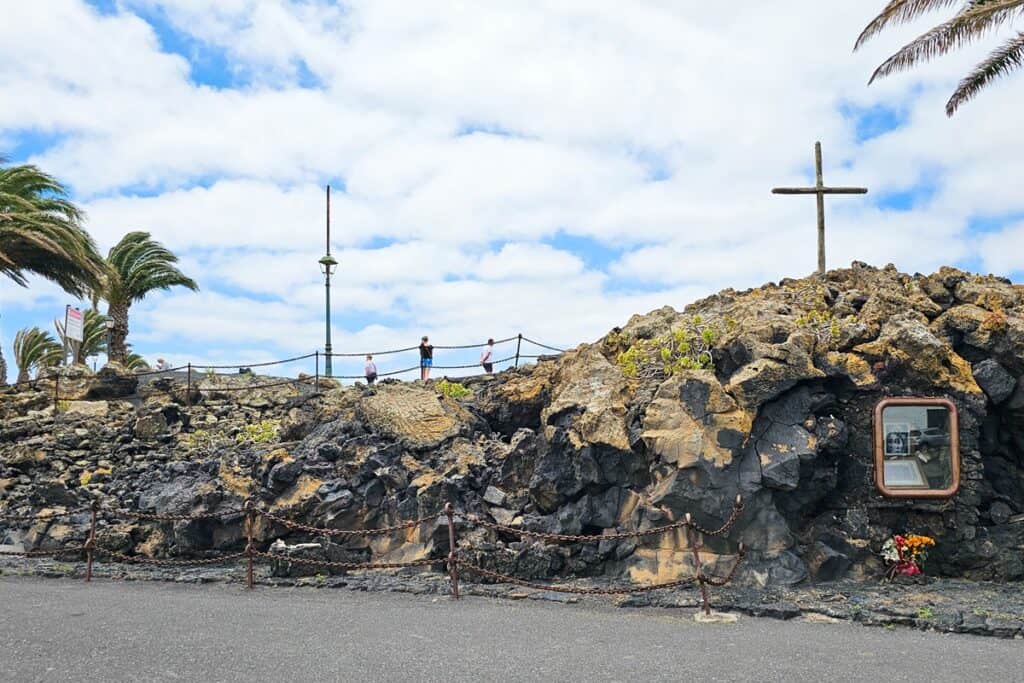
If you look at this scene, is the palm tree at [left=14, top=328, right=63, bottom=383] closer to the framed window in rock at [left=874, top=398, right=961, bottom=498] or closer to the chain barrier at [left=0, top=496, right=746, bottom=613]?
the chain barrier at [left=0, top=496, right=746, bottom=613]

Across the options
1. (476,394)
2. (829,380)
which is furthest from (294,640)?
(476,394)

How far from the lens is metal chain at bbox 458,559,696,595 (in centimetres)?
889

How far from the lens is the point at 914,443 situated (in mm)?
10016

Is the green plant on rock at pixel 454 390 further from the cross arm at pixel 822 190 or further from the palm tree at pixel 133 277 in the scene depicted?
Answer: the palm tree at pixel 133 277

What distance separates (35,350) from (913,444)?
148 feet

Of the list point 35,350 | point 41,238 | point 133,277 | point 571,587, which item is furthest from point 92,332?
point 571,587

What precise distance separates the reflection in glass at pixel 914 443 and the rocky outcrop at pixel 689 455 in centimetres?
26

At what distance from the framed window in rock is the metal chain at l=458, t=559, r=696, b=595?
112 inches

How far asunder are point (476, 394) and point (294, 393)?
7459 mm

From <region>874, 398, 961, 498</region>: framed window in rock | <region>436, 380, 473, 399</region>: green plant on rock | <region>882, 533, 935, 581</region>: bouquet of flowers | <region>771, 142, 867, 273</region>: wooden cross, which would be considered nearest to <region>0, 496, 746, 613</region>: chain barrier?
<region>882, 533, 935, 581</region>: bouquet of flowers

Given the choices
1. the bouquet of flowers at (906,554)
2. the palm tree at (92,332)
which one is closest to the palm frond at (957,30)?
the bouquet of flowers at (906,554)

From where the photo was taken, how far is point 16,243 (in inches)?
833

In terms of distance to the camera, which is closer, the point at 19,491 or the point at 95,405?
the point at 19,491

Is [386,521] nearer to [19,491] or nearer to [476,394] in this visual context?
[476,394]
